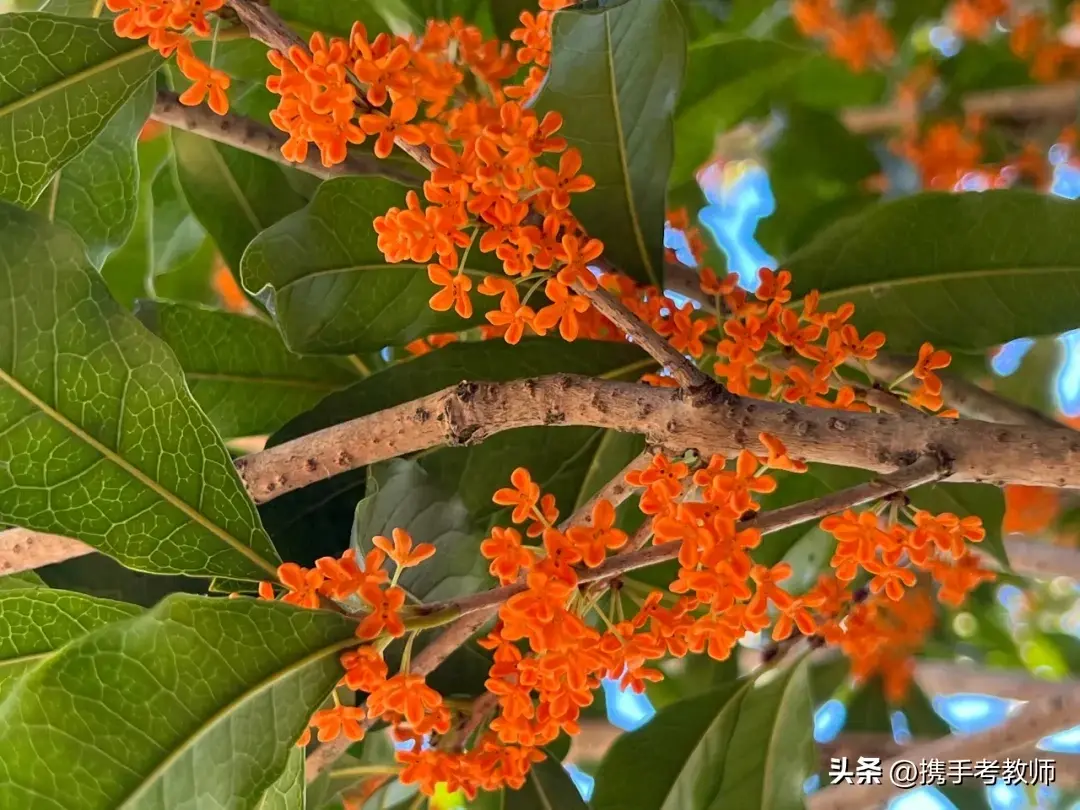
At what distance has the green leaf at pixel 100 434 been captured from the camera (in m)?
0.66

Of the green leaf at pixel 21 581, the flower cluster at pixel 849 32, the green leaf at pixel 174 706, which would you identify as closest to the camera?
the green leaf at pixel 174 706

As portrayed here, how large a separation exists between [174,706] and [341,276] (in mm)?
471

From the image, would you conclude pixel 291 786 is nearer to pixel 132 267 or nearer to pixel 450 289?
pixel 450 289

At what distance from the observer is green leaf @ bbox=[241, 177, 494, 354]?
2.97 feet

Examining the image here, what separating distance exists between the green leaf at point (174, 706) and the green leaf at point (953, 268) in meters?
0.67

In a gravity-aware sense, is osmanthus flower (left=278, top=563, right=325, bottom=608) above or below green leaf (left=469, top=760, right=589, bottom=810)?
above

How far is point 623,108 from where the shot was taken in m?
0.92

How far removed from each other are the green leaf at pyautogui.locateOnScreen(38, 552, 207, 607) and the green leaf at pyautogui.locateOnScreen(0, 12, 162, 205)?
416 mm

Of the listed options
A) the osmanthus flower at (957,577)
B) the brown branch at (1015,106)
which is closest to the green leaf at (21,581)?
the osmanthus flower at (957,577)

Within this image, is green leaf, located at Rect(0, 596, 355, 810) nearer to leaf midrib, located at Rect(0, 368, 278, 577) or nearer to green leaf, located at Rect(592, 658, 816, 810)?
leaf midrib, located at Rect(0, 368, 278, 577)

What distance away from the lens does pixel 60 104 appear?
89 centimetres

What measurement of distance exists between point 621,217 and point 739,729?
2.22 feet

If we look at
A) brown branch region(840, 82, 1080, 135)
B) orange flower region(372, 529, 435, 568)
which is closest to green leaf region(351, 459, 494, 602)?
orange flower region(372, 529, 435, 568)

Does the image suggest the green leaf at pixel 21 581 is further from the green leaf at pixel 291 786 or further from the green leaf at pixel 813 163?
the green leaf at pixel 813 163
